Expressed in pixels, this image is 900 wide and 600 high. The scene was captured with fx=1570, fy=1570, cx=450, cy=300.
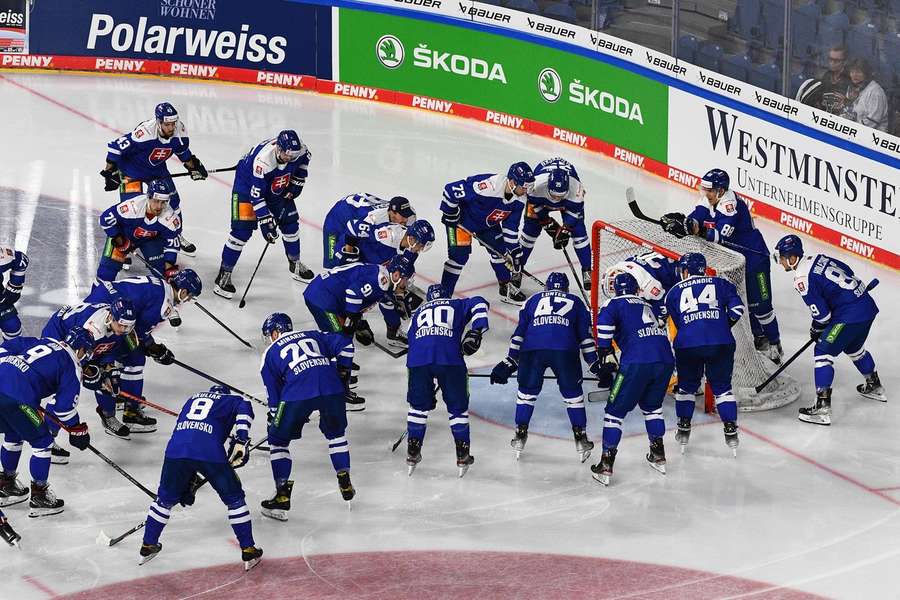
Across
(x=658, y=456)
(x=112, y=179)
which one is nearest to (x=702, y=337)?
(x=658, y=456)

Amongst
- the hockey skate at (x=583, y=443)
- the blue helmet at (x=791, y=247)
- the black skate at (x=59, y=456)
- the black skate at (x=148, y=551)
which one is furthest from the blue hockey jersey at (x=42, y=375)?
the blue helmet at (x=791, y=247)

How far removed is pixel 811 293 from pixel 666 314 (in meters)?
1.15

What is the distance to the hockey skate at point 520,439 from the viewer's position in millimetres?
11445

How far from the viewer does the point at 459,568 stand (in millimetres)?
9977

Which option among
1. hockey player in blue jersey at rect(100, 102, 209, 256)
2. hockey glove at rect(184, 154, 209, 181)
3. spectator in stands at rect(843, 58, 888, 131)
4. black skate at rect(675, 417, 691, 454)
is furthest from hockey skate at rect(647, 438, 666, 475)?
hockey glove at rect(184, 154, 209, 181)

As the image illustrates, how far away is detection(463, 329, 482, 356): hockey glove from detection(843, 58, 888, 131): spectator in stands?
5962mm

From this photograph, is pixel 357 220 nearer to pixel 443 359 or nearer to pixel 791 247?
pixel 443 359

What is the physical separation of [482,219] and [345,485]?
13.0 ft

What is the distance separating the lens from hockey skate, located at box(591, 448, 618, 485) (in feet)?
36.2

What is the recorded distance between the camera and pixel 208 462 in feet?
31.6

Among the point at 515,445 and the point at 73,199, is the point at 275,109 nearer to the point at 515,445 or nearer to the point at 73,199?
the point at 73,199

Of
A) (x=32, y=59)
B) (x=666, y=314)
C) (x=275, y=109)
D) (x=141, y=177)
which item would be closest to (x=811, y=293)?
(x=666, y=314)

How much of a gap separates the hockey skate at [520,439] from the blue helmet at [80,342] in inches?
122

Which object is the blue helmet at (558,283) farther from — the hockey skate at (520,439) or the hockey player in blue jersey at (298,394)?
the hockey player in blue jersey at (298,394)
